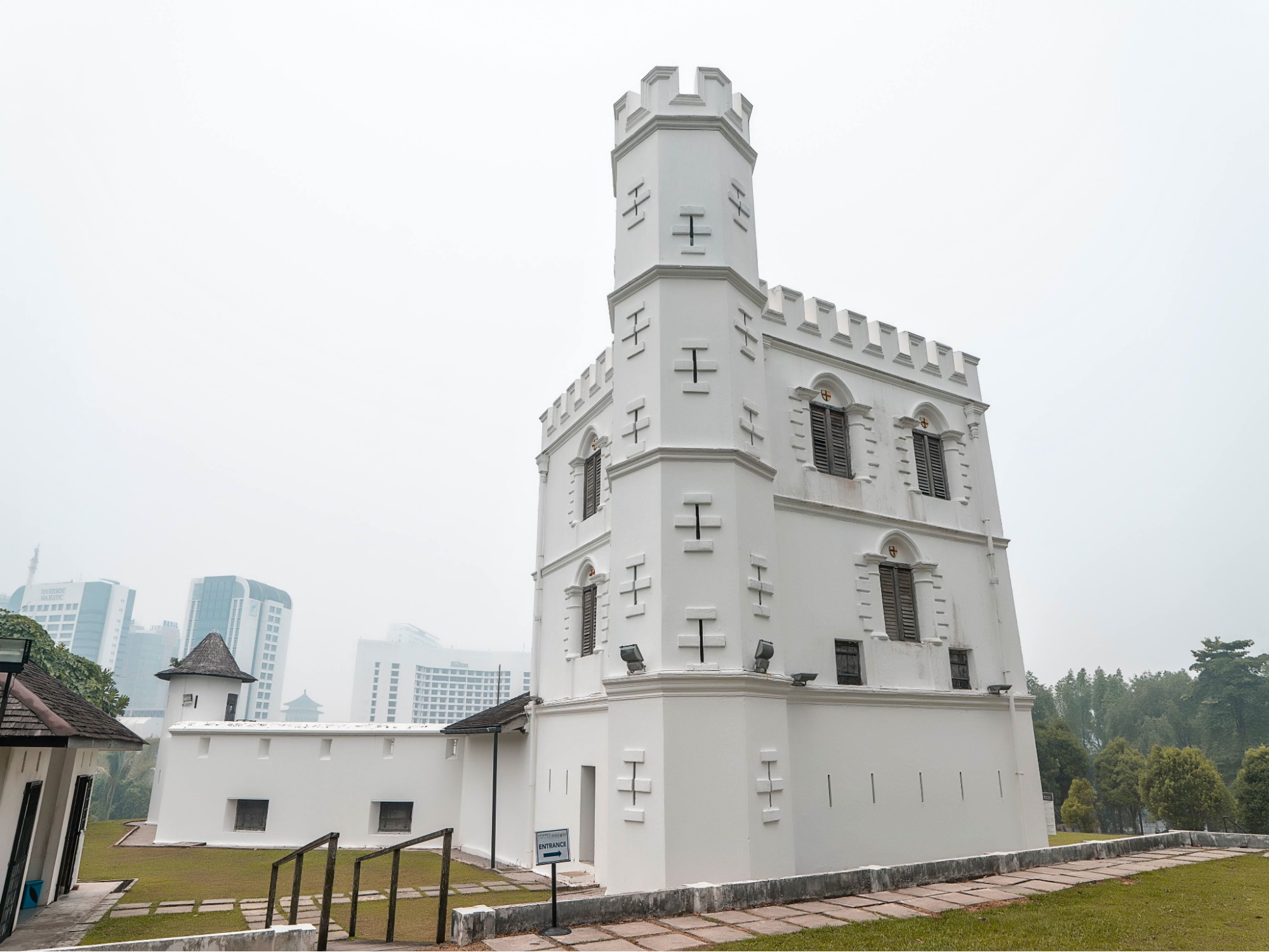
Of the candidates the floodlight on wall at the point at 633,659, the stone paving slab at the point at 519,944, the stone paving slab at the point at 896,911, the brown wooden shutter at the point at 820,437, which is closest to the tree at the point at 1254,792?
A: the brown wooden shutter at the point at 820,437

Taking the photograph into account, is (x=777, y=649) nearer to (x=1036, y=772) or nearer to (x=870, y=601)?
(x=870, y=601)

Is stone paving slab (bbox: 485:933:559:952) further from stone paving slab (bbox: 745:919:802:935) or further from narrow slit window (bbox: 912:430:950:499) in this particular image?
narrow slit window (bbox: 912:430:950:499)

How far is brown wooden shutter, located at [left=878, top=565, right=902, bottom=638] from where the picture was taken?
15906mm

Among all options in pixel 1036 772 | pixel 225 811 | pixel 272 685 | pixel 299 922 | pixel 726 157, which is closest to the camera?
pixel 299 922

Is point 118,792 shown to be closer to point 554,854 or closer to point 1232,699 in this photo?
point 554,854

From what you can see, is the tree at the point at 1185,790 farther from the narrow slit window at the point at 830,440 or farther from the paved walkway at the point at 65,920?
the paved walkway at the point at 65,920

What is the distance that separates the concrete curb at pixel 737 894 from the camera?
7.98 meters

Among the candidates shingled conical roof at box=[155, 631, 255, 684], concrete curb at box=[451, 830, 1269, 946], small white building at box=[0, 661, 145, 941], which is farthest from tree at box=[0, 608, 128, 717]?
concrete curb at box=[451, 830, 1269, 946]

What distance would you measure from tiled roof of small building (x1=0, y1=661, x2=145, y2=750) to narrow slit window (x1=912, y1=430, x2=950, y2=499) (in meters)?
15.9

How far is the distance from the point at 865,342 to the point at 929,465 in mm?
3304

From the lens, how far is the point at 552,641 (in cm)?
1928

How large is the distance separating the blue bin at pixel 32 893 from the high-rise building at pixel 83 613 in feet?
636

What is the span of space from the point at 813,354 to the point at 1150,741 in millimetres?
65703

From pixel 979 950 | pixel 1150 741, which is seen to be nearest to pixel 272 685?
pixel 1150 741
